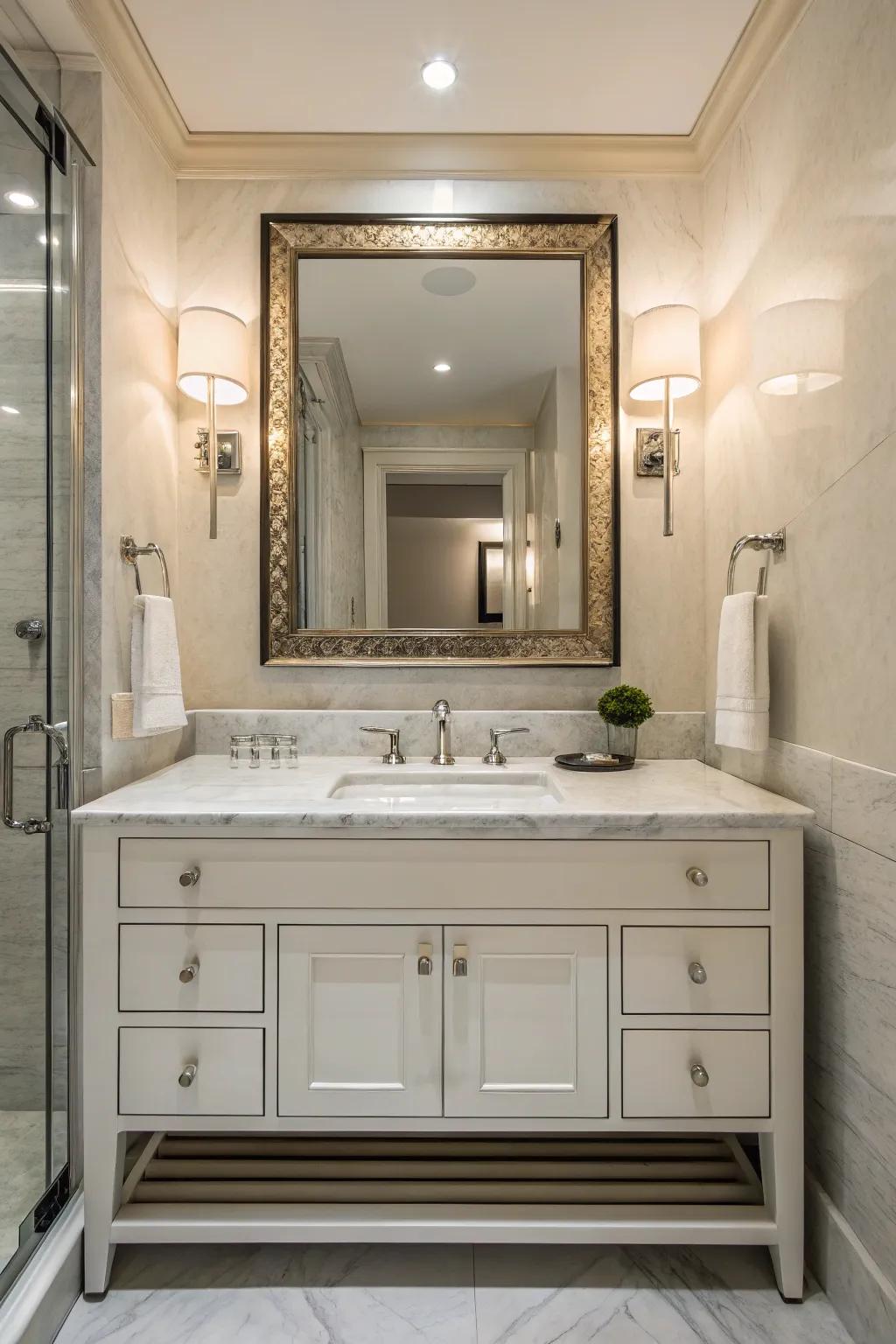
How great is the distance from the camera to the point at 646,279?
193 cm

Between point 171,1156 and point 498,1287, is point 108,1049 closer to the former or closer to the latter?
point 171,1156

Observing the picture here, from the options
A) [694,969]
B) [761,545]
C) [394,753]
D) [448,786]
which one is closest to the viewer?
[694,969]

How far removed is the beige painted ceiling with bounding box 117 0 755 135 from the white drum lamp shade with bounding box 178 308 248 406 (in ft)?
1.61

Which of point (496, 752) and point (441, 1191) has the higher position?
point (496, 752)

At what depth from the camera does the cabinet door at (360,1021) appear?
4.37 feet

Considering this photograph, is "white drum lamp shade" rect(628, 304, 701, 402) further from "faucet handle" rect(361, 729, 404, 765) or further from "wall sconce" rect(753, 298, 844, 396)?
"faucet handle" rect(361, 729, 404, 765)

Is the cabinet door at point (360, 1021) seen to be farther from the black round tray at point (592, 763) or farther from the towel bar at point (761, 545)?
the towel bar at point (761, 545)

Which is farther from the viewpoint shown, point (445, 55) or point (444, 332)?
point (444, 332)

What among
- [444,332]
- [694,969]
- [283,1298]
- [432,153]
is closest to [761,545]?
[694,969]

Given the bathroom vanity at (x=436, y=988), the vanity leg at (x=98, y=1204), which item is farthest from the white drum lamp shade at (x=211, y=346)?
the vanity leg at (x=98, y=1204)

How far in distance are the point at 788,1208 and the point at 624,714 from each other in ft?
3.26

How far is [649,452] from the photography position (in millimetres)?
1934

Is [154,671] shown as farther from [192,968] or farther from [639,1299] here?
[639,1299]

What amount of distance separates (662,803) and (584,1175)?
737mm
